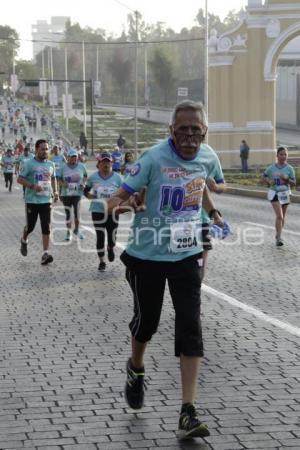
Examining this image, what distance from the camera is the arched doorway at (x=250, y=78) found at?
46719 millimetres

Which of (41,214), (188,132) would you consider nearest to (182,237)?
(188,132)

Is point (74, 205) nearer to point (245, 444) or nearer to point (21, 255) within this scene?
point (21, 255)

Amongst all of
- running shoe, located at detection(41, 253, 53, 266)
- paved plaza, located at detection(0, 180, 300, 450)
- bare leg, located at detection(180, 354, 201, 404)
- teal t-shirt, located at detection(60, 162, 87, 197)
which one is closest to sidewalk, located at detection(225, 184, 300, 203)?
teal t-shirt, located at detection(60, 162, 87, 197)

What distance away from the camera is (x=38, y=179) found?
14.4 m

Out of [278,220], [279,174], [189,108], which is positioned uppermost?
[189,108]

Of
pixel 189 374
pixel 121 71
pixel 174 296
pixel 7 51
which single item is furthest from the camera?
pixel 7 51

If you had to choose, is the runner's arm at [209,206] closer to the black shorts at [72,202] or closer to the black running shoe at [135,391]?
the black running shoe at [135,391]

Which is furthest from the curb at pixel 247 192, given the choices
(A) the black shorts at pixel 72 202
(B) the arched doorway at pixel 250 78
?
(B) the arched doorway at pixel 250 78

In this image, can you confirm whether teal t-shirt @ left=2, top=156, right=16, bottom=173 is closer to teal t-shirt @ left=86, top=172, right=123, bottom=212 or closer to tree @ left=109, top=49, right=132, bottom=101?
teal t-shirt @ left=86, top=172, right=123, bottom=212

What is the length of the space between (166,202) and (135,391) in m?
1.25

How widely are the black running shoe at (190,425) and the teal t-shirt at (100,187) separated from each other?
852 cm

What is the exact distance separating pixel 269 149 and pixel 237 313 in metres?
39.1

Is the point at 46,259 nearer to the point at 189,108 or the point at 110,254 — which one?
the point at 110,254

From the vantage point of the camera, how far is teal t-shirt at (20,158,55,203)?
→ 1442 cm
